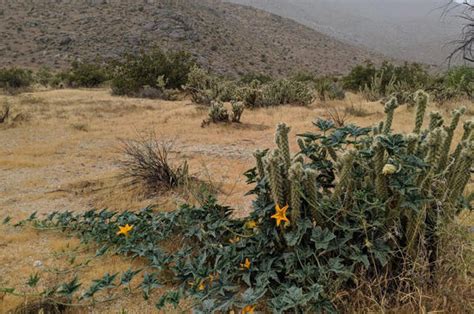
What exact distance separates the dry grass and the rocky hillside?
60.1 ft

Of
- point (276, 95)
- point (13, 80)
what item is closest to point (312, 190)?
point (276, 95)

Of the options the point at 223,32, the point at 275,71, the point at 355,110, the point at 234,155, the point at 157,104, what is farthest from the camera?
the point at 223,32

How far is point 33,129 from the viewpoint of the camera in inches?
278

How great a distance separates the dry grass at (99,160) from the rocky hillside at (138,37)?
1832 cm

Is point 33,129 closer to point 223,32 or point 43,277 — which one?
point 43,277

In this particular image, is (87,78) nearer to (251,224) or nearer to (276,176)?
(251,224)

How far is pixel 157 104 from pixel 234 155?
17.0 feet

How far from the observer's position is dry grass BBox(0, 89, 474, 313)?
2672mm

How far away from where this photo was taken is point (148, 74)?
1291cm

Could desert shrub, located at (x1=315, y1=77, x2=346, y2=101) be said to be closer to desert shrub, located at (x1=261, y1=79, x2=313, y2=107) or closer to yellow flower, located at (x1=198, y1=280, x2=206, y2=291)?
desert shrub, located at (x1=261, y1=79, x2=313, y2=107)

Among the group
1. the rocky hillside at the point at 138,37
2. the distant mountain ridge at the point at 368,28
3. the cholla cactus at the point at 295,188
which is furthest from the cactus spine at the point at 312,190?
the distant mountain ridge at the point at 368,28

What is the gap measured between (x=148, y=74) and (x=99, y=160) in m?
8.04

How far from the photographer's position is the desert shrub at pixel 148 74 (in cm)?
1228

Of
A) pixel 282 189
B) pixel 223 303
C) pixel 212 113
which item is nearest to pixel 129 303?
pixel 223 303
